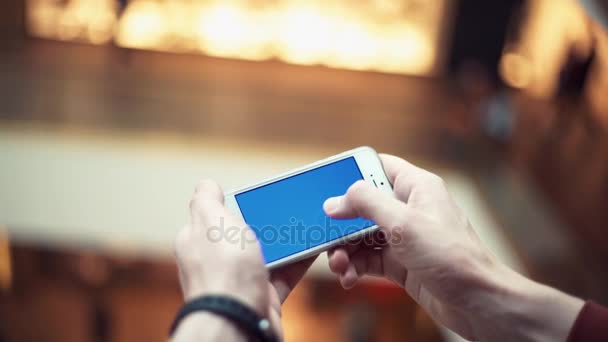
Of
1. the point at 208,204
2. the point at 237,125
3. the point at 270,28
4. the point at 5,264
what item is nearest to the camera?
the point at 208,204

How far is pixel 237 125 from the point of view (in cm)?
184

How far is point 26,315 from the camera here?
1.55 metres

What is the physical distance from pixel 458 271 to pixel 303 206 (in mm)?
196

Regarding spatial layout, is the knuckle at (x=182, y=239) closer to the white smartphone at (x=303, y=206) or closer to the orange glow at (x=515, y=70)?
the white smartphone at (x=303, y=206)

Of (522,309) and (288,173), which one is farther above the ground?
(288,173)

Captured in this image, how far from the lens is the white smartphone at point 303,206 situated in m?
0.70

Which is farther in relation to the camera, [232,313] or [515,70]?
[515,70]

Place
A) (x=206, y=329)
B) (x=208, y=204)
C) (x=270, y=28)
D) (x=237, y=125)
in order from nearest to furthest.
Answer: (x=206, y=329) < (x=208, y=204) < (x=270, y=28) < (x=237, y=125)

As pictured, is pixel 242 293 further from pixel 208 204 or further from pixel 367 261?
pixel 367 261

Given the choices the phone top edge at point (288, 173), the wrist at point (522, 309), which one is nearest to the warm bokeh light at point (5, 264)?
the phone top edge at point (288, 173)

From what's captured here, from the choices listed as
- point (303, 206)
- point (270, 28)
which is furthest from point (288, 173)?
point (270, 28)

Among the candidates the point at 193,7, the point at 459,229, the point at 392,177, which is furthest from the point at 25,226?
the point at 459,229

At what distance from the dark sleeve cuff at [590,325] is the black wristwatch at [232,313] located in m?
0.26

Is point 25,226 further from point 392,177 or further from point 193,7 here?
point 392,177
